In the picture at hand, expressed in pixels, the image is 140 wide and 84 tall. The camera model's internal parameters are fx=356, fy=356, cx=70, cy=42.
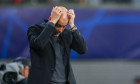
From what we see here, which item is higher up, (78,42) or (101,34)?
(101,34)

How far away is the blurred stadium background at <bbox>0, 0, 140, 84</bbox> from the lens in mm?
8008

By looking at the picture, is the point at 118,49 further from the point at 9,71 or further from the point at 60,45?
the point at 60,45

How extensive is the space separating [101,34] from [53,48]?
5.14 metres

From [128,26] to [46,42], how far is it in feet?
18.0

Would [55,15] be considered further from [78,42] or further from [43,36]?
[78,42]

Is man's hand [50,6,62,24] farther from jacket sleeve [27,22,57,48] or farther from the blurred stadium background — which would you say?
the blurred stadium background

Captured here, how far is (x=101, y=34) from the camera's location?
815 centimetres

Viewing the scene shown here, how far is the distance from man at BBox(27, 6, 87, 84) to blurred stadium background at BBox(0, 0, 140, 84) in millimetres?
4736

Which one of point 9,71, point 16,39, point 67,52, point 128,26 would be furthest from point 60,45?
point 128,26

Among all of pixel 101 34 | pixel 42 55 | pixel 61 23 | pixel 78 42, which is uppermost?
pixel 101 34

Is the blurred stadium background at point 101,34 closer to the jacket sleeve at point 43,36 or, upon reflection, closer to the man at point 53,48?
the man at point 53,48

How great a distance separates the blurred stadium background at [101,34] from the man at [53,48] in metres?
4.74

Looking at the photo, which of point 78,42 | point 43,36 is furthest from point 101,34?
point 43,36

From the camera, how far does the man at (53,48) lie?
9.93 ft
